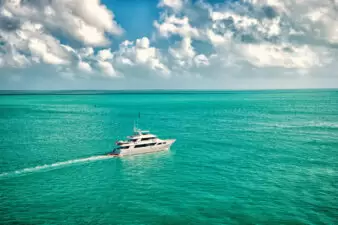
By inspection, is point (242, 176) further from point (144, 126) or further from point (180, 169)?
point (144, 126)

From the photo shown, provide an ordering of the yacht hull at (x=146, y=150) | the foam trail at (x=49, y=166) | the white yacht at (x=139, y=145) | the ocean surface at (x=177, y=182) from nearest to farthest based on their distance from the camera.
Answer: the ocean surface at (x=177, y=182) → the foam trail at (x=49, y=166) → the white yacht at (x=139, y=145) → the yacht hull at (x=146, y=150)

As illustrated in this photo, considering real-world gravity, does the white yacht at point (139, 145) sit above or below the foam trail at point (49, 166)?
above

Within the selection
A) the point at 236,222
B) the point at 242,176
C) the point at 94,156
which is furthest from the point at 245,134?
the point at 236,222

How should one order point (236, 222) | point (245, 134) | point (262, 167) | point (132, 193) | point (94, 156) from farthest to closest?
point (245, 134) → point (94, 156) → point (262, 167) → point (132, 193) → point (236, 222)

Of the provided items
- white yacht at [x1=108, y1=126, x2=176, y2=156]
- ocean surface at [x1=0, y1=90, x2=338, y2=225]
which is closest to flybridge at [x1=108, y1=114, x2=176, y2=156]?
white yacht at [x1=108, y1=126, x2=176, y2=156]

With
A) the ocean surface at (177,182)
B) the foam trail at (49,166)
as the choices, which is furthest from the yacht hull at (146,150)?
the foam trail at (49,166)

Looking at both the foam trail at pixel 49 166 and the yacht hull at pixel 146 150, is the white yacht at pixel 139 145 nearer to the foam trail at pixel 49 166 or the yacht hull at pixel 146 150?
the yacht hull at pixel 146 150

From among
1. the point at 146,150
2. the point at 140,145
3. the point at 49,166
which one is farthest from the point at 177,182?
the point at 49,166

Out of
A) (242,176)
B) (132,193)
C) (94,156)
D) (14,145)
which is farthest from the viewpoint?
(14,145)
